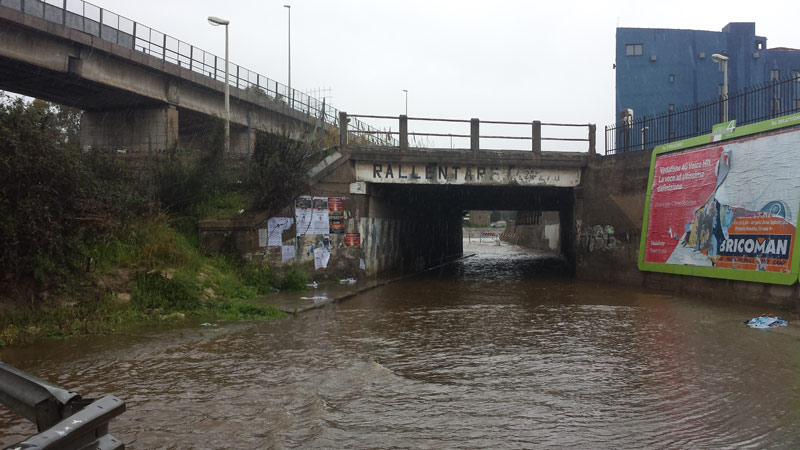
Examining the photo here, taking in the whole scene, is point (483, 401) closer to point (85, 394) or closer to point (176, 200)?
point (85, 394)

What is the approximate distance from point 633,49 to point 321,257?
3560 cm

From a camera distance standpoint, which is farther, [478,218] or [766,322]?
[478,218]

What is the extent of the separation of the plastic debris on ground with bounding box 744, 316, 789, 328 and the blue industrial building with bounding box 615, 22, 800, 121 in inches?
1355

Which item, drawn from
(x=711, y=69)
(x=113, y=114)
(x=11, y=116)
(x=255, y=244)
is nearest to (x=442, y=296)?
(x=255, y=244)

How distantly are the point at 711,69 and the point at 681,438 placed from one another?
45.5m

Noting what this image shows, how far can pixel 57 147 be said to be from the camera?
10.5 m

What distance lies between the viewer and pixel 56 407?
267 cm

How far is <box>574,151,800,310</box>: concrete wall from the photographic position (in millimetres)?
17781

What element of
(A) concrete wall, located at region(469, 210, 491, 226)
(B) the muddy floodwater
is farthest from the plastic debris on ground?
(A) concrete wall, located at region(469, 210, 491, 226)

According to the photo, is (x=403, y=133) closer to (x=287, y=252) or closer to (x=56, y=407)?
(x=287, y=252)

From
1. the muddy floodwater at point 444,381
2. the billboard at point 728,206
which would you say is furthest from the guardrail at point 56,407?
the billboard at point 728,206

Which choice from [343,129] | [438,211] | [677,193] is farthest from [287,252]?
[438,211]

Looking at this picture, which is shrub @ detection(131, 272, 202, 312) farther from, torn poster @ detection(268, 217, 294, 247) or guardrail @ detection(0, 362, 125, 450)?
guardrail @ detection(0, 362, 125, 450)

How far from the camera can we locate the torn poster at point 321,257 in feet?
58.4
